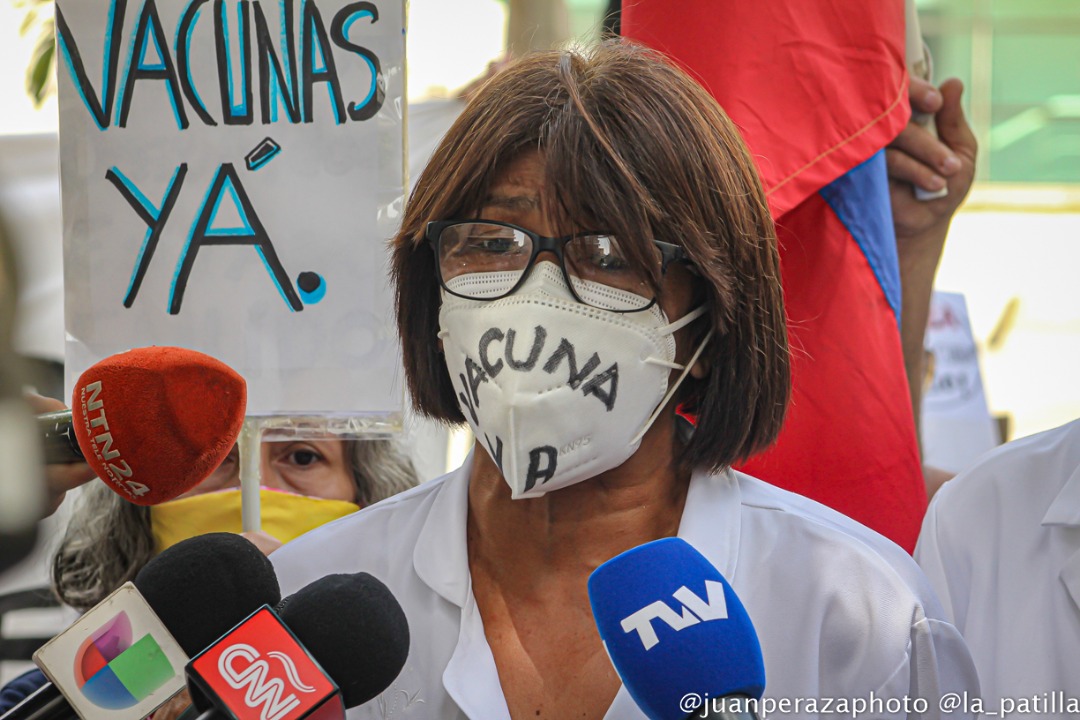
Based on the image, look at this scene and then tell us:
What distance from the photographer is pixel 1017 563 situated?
85.7 inches

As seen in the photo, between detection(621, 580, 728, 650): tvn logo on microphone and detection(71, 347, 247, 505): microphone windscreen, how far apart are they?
63cm

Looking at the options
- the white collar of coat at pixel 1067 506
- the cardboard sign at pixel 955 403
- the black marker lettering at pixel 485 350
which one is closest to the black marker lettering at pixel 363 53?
the black marker lettering at pixel 485 350

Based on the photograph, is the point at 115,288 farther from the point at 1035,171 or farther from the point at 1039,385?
the point at 1035,171

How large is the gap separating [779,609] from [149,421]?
0.98m

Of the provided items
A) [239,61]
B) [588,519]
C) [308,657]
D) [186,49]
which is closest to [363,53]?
[239,61]

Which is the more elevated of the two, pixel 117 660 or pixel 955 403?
pixel 117 660

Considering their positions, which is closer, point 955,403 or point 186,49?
point 186,49

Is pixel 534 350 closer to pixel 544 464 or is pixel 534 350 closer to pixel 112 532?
pixel 544 464

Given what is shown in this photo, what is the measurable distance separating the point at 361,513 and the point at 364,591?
78 centimetres

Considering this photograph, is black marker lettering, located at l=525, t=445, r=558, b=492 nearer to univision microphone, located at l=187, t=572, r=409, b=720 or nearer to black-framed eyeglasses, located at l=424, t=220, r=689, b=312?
black-framed eyeglasses, located at l=424, t=220, r=689, b=312

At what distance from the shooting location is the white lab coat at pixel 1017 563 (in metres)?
2.07

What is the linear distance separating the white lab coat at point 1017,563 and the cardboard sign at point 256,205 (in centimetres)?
113

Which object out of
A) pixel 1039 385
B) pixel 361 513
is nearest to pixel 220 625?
pixel 361 513

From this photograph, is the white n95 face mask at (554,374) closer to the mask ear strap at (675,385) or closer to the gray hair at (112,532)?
the mask ear strap at (675,385)
